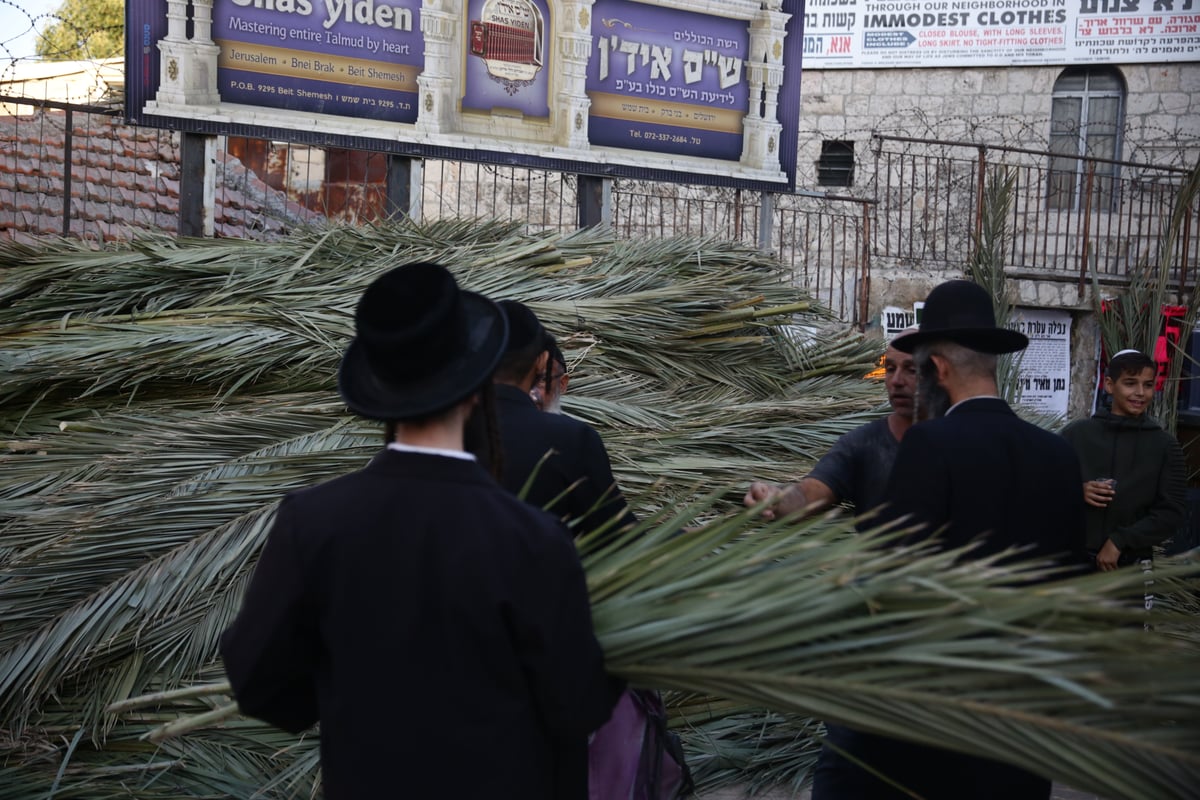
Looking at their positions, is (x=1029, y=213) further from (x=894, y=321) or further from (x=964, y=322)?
(x=964, y=322)

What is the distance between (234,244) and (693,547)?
4213 mm

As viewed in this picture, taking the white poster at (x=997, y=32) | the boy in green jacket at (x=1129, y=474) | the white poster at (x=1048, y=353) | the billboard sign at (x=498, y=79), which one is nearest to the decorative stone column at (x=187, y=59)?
the billboard sign at (x=498, y=79)

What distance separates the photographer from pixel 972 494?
Answer: 2.63 meters

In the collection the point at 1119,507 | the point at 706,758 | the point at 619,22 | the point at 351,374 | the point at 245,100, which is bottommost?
the point at 706,758

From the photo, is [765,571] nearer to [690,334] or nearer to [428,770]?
[428,770]

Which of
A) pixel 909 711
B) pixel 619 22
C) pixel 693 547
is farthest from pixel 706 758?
pixel 619 22

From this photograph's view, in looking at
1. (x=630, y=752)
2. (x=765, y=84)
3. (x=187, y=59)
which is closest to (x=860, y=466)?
(x=630, y=752)

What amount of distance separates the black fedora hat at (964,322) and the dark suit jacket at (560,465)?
83cm

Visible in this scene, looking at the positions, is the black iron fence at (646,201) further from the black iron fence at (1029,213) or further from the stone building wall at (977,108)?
the stone building wall at (977,108)

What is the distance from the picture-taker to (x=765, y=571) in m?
2.04

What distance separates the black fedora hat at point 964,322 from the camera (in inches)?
111

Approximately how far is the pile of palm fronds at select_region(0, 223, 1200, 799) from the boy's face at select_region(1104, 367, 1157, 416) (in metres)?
0.97

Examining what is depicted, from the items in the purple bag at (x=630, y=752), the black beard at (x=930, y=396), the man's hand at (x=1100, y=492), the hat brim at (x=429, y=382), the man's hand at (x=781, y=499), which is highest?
the hat brim at (x=429, y=382)

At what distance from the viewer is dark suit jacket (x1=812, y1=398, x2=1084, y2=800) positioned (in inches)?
103
